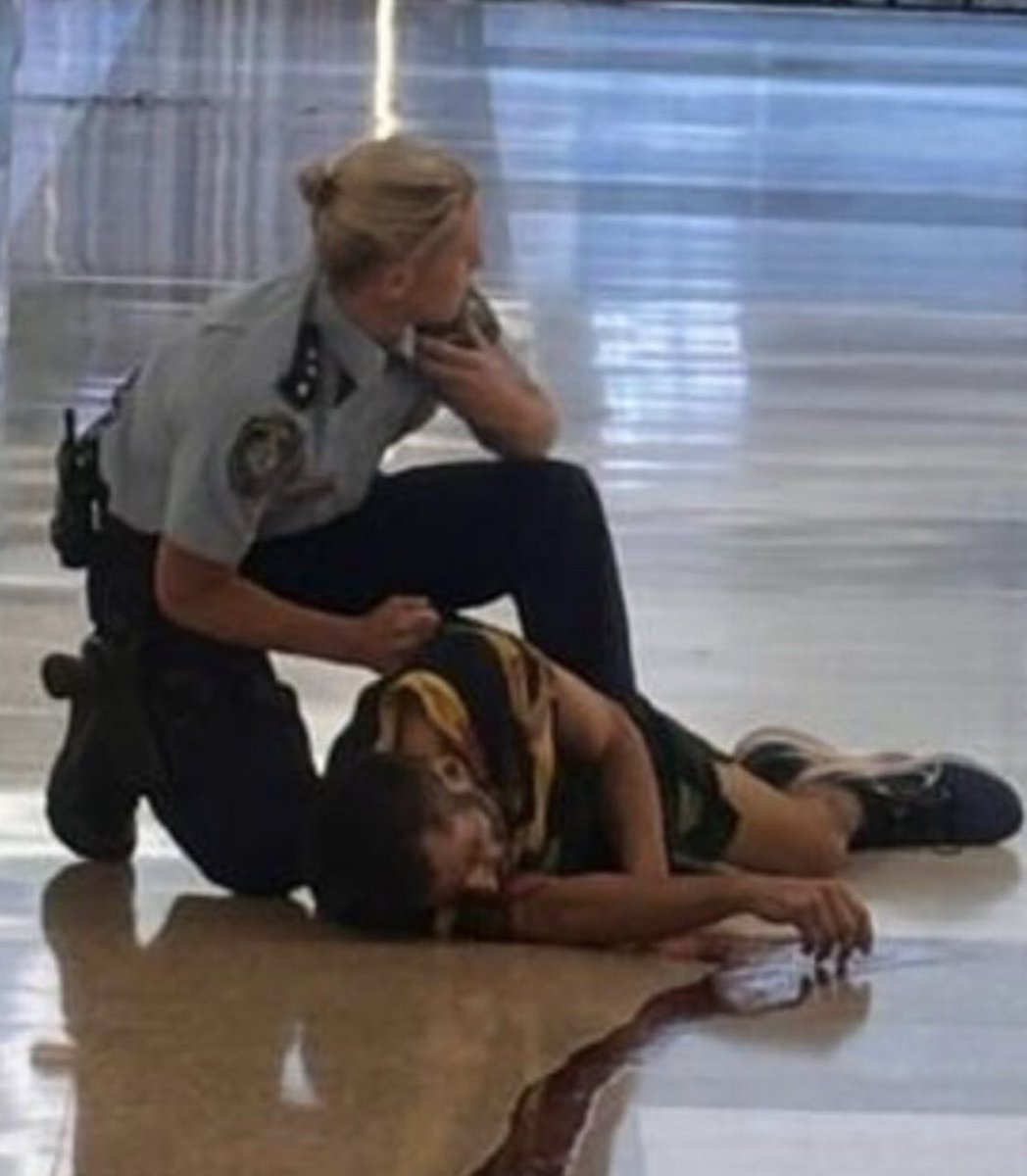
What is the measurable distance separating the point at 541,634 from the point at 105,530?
565 mm

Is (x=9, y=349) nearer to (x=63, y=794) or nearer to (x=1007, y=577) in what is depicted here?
(x=1007, y=577)

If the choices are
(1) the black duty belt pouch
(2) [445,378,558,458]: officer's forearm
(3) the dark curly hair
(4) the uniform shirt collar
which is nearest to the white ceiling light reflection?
(2) [445,378,558,458]: officer's forearm

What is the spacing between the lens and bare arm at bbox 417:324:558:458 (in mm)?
5516

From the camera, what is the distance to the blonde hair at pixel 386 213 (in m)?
5.31

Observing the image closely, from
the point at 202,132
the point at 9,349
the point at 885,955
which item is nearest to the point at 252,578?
the point at 885,955

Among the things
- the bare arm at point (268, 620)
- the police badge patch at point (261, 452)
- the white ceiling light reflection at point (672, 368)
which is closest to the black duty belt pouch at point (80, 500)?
the bare arm at point (268, 620)

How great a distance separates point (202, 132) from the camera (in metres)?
15.6

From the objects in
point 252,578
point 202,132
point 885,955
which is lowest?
point 202,132

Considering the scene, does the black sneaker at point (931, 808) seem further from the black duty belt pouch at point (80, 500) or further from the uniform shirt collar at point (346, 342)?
the black duty belt pouch at point (80, 500)

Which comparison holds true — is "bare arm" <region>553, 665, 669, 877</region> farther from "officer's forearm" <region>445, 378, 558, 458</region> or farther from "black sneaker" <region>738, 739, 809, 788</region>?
"black sneaker" <region>738, 739, 809, 788</region>

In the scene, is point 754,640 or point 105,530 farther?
point 754,640

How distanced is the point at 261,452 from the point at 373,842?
1.65ft

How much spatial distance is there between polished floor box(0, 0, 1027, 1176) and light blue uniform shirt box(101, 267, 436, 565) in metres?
0.48

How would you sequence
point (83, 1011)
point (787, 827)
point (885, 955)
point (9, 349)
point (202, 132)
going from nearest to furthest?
point (83, 1011) → point (885, 955) → point (787, 827) → point (9, 349) → point (202, 132)
